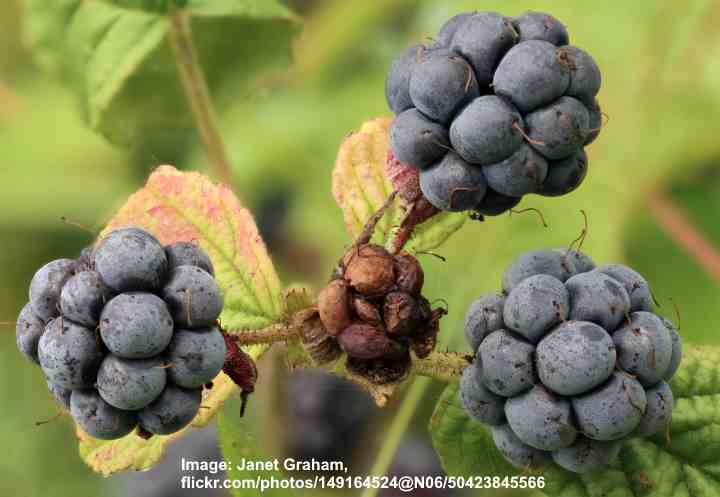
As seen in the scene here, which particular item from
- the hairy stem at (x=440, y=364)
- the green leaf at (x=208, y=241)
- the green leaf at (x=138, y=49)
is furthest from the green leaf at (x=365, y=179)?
the green leaf at (x=138, y=49)

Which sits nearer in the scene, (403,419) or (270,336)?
(270,336)

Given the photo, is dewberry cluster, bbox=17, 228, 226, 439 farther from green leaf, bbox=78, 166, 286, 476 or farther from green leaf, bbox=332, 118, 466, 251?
green leaf, bbox=332, 118, 466, 251

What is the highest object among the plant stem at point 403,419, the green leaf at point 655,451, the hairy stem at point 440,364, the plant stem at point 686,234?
the hairy stem at point 440,364

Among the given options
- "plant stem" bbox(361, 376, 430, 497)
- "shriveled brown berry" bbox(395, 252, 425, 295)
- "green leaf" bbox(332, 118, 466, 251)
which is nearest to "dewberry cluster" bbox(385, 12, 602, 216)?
"shriveled brown berry" bbox(395, 252, 425, 295)

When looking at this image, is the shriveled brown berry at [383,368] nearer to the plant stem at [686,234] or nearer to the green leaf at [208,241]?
the green leaf at [208,241]

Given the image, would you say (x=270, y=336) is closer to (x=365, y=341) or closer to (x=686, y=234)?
(x=365, y=341)

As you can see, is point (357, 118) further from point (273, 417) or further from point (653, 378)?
point (653, 378)

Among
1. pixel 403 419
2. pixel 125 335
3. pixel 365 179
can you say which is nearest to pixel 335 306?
pixel 125 335
